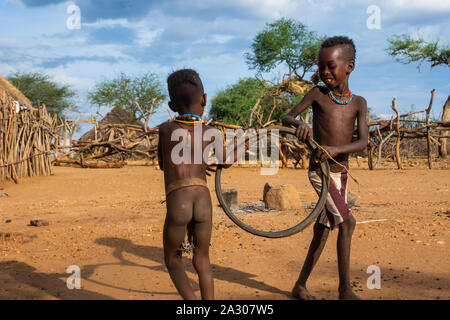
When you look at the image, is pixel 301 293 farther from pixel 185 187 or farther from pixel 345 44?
pixel 345 44

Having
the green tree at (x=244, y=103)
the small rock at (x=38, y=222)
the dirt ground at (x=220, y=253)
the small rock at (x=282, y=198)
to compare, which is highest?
the green tree at (x=244, y=103)

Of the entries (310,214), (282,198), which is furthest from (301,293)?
(282,198)

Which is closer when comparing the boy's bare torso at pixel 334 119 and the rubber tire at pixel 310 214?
the rubber tire at pixel 310 214

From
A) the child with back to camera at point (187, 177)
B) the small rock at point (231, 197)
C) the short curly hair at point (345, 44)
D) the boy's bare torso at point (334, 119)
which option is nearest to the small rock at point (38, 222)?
the small rock at point (231, 197)

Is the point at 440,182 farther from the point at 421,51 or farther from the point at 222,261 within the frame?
the point at 421,51

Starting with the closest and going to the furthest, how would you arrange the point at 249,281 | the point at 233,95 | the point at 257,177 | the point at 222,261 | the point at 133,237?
the point at 249,281 → the point at 222,261 → the point at 133,237 → the point at 257,177 → the point at 233,95

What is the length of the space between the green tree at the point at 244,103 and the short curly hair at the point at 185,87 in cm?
2096

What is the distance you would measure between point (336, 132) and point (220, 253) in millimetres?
1975

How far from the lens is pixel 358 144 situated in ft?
9.57

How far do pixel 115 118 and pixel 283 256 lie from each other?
21902 millimetres

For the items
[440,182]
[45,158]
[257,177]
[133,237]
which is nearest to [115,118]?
[45,158]

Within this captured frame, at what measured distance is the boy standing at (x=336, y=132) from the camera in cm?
294

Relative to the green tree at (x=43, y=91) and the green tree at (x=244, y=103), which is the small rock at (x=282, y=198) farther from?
the green tree at (x=43, y=91)

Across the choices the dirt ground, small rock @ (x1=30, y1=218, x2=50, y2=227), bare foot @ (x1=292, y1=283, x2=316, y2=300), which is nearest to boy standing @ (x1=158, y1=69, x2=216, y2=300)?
the dirt ground
